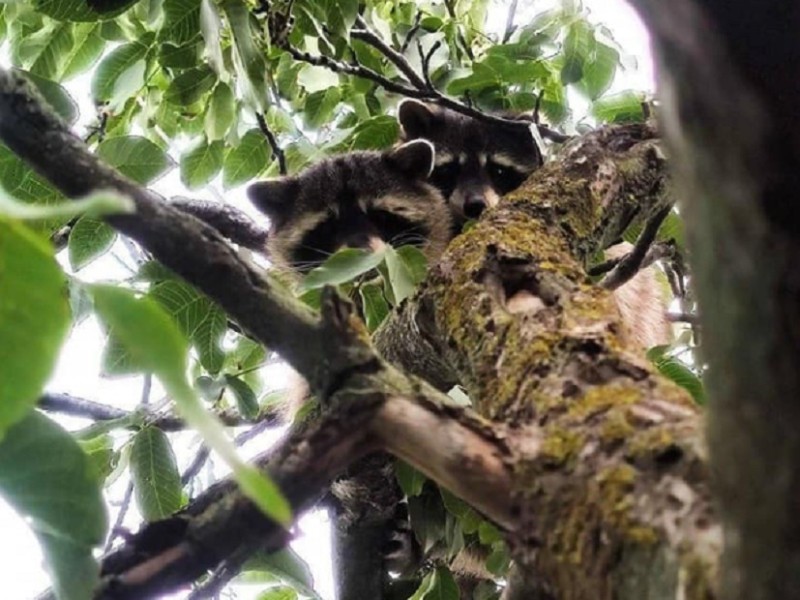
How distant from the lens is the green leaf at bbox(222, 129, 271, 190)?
8.89 ft

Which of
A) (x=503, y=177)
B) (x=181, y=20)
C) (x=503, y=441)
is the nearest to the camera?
(x=503, y=441)

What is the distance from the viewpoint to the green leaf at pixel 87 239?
202 cm

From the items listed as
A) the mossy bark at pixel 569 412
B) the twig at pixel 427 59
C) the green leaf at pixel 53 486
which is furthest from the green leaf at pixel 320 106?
the green leaf at pixel 53 486

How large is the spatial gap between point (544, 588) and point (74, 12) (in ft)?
5.04

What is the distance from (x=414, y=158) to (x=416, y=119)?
19.1 inches

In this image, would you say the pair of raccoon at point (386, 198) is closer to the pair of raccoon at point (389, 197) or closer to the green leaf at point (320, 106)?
the pair of raccoon at point (389, 197)

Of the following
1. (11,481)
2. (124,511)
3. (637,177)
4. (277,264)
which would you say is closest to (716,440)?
(11,481)

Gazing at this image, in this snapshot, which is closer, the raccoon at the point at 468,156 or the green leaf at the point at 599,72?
the green leaf at the point at 599,72

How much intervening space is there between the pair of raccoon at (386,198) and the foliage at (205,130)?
486 millimetres

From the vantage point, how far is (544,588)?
1.01 m

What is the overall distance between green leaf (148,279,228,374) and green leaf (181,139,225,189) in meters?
0.64

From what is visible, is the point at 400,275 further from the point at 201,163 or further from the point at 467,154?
the point at 467,154

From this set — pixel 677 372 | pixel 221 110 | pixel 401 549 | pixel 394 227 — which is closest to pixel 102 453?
pixel 221 110

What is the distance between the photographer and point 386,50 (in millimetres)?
2664
